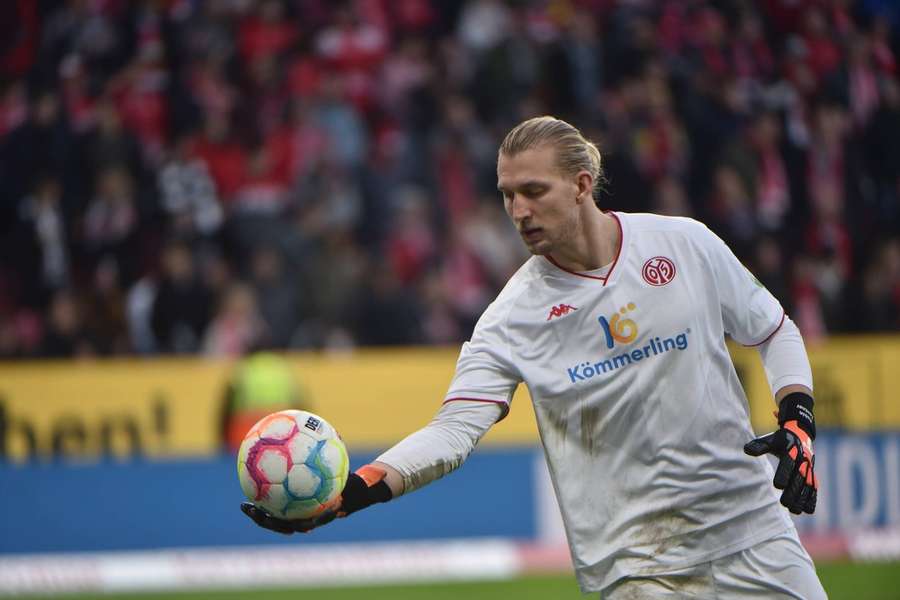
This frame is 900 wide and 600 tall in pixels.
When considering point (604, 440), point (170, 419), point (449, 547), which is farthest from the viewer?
point (170, 419)

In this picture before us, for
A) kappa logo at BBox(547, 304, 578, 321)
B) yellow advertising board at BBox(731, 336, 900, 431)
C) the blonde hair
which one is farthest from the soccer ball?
yellow advertising board at BBox(731, 336, 900, 431)

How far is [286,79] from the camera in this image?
14.2 meters

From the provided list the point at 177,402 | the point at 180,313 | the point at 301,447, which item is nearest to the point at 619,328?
the point at 301,447

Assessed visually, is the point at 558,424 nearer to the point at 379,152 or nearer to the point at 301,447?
the point at 301,447

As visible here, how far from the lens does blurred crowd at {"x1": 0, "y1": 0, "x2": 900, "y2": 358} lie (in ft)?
41.9

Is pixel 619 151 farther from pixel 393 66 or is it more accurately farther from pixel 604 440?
pixel 604 440

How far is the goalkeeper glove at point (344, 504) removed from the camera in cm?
416

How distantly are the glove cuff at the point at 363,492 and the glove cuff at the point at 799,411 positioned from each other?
1.29 m

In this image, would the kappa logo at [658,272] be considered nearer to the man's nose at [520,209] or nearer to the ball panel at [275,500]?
the man's nose at [520,209]

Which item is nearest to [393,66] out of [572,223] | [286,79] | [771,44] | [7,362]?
[286,79]

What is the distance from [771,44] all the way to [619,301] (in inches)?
418

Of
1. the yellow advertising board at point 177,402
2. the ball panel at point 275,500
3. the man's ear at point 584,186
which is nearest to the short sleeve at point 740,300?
the man's ear at point 584,186

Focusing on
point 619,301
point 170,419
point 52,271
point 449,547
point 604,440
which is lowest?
point 449,547

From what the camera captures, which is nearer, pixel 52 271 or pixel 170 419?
pixel 170 419
